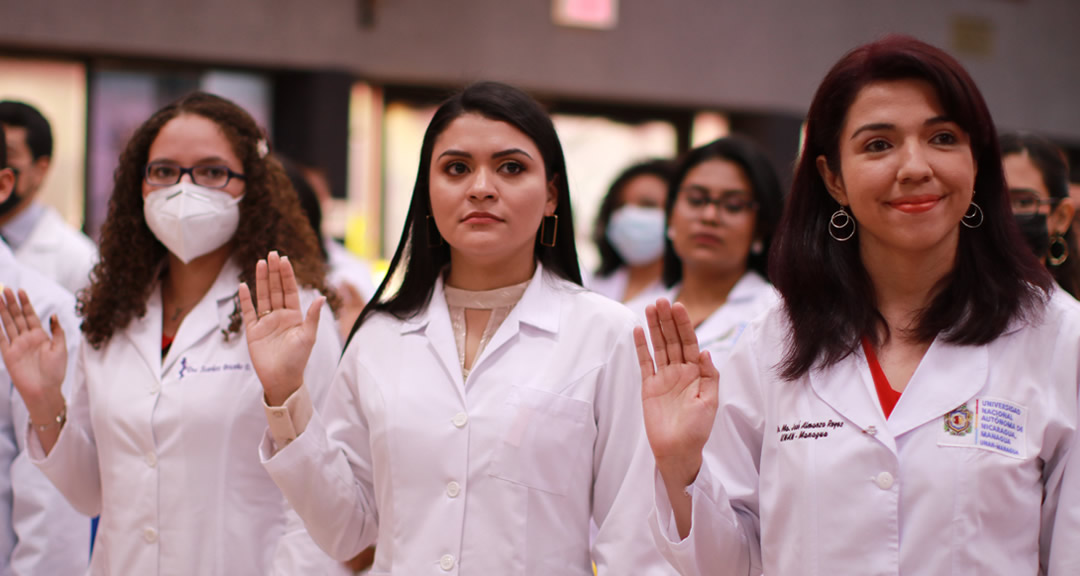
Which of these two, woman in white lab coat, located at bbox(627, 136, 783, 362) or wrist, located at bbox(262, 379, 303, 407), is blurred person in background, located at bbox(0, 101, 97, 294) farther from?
woman in white lab coat, located at bbox(627, 136, 783, 362)

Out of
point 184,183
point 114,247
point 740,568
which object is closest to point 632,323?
point 740,568

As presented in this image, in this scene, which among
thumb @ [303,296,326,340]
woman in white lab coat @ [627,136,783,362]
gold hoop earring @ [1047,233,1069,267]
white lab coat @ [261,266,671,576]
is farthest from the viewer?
woman in white lab coat @ [627,136,783,362]

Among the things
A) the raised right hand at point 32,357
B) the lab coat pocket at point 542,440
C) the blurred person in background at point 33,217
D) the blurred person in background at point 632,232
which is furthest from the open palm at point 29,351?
the blurred person in background at point 632,232

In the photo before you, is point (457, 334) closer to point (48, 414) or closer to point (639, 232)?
point (48, 414)

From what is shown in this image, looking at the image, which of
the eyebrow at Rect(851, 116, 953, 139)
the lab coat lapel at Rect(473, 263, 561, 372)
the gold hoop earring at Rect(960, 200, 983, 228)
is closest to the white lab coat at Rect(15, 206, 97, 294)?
the lab coat lapel at Rect(473, 263, 561, 372)

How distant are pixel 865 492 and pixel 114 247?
196cm

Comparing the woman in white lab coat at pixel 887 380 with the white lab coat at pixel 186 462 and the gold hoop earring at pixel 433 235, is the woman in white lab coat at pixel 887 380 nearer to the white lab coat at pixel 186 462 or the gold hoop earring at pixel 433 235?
the gold hoop earring at pixel 433 235

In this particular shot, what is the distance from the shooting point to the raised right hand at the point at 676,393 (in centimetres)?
185

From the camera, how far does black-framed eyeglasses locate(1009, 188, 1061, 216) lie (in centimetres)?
291

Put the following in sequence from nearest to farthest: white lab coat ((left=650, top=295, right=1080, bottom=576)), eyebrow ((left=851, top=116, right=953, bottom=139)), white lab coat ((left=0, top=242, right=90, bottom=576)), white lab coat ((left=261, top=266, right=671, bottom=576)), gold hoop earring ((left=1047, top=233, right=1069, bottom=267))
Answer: white lab coat ((left=650, top=295, right=1080, bottom=576)) < eyebrow ((left=851, top=116, right=953, bottom=139)) < white lab coat ((left=261, top=266, right=671, bottom=576)) < white lab coat ((left=0, top=242, right=90, bottom=576)) < gold hoop earring ((left=1047, top=233, right=1069, bottom=267))

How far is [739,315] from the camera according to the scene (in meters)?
3.65

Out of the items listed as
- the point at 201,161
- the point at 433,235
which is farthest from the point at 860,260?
the point at 201,161

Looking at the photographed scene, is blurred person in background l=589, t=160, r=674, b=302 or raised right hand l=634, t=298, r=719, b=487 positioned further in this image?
blurred person in background l=589, t=160, r=674, b=302

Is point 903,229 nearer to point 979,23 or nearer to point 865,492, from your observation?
point 865,492
